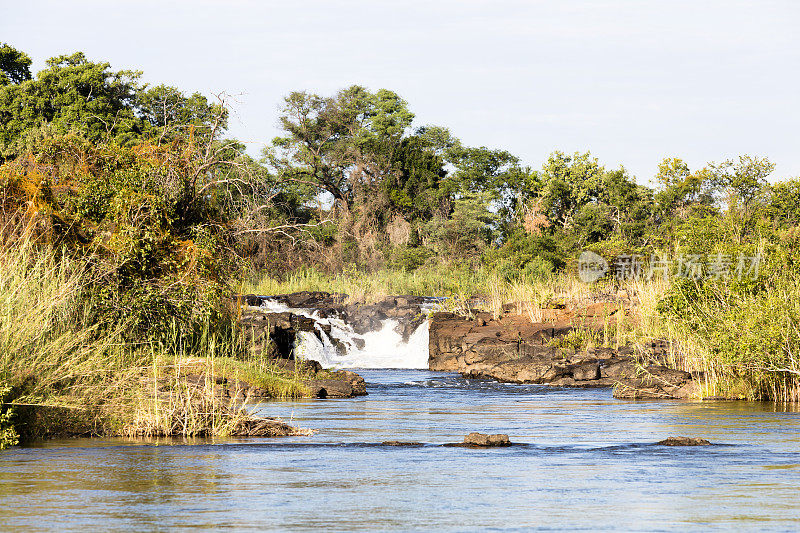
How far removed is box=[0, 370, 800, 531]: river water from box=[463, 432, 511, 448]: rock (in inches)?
8.3

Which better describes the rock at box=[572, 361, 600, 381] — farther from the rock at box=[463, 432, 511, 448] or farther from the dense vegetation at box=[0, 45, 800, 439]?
the rock at box=[463, 432, 511, 448]

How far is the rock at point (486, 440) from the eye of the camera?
15.9 m

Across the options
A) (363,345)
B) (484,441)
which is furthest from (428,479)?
(363,345)

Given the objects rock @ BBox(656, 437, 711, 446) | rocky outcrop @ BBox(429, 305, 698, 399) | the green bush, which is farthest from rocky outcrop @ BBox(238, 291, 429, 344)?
rock @ BBox(656, 437, 711, 446)

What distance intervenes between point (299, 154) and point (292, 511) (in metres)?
60.6

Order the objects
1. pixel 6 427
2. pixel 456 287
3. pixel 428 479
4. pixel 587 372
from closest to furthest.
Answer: pixel 428 479 → pixel 6 427 → pixel 587 372 → pixel 456 287

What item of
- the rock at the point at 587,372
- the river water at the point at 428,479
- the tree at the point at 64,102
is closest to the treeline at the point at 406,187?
the tree at the point at 64,102

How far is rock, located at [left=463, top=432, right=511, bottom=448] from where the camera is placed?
15906 mm

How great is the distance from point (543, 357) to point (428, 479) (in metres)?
18.3

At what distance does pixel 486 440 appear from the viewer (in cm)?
1594

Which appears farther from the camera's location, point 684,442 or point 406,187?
point 406,187

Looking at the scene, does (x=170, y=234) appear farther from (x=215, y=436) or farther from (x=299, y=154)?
(x=299, y=154)

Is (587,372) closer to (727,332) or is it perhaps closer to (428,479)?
(727,332)

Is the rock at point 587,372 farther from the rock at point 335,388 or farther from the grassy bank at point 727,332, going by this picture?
the rock at point 335,388
